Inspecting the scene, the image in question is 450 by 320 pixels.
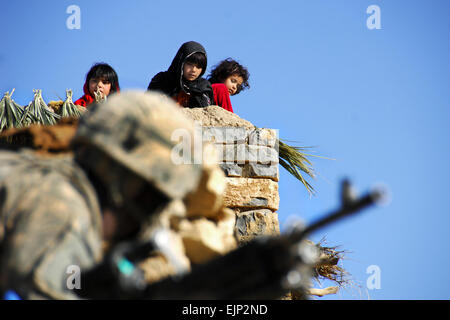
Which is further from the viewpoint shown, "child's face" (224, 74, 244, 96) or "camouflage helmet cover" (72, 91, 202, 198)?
"child's face" (224, 74, 244, 96)

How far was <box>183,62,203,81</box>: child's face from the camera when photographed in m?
5.62

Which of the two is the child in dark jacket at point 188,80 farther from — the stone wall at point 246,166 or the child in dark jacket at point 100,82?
the child in dark jacket at point 100,82

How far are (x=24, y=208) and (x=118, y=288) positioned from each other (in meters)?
0.39

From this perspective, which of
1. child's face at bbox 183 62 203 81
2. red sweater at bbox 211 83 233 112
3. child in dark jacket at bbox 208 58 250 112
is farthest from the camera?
child in dark jacket at bbox 208 58 250 112

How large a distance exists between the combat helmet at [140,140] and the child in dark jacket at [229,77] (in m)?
3.86

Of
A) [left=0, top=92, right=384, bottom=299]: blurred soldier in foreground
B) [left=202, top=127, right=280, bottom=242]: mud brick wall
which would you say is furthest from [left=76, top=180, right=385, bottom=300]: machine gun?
[left=202, top=127, right=280, bottom=242]: mud brick wall

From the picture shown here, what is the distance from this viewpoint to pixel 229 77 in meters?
6.29

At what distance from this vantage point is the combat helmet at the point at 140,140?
84.2 inches

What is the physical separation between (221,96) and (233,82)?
352 mm

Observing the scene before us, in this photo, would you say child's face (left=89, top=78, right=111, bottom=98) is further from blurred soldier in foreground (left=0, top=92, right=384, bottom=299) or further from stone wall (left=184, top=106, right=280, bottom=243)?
blurred soldier in foreground (left=0, top=92, right=384, bottom=299)

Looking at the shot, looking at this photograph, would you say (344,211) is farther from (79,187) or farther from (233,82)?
(233,82)

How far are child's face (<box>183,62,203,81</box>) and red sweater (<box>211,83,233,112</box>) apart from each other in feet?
1.27

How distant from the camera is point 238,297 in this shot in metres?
2.06

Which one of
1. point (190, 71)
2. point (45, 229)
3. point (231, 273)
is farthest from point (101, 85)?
point (231, 273)
